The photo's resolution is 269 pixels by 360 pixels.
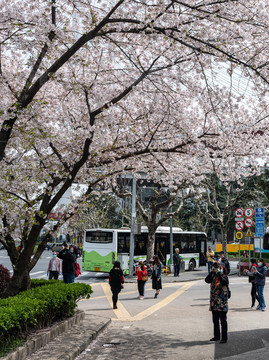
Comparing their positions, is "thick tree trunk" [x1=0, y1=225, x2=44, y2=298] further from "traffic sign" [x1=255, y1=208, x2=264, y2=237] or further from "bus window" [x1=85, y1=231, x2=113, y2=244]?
"bus window" [x1=85, y1=231, x2=113, y2=244]

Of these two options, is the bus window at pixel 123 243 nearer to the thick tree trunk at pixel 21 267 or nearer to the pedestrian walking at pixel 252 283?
the pedestrian walking at pixel 252 283

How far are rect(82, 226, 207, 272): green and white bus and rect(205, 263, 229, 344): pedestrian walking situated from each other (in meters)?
17.3

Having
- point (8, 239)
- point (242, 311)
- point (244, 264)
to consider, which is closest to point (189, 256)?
point (244, 264)

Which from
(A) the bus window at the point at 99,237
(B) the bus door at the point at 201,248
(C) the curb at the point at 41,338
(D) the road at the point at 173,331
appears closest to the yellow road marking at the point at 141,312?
(D) the road at the point at 173,331

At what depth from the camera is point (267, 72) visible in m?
7.77

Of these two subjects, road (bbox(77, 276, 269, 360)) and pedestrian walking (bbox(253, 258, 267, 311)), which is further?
pedestrian walking (bbox(253, 258, 267, 311))

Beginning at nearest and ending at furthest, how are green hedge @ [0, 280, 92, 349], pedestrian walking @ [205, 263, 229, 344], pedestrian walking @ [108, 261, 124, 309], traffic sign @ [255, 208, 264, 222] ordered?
green hedge @ [0, 280, 92, 349] → pedestrian walking @ [205, 263, 229, 344] → pedestrian walking @ [108, 261, 124, 309] → traffic sign @ [255, 208, 264, 222]

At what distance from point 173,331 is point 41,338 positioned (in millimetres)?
3333

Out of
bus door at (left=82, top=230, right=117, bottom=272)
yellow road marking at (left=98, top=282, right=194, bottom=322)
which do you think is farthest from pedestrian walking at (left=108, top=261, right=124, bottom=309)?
bus door at (left=82, top=230, right=117, bottom=272)

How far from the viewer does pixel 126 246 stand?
2744 cm

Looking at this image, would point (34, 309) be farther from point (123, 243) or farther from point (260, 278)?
point (123, 243)

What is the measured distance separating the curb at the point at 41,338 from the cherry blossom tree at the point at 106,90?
1481mm

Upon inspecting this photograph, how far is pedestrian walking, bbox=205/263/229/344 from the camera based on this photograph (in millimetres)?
8555

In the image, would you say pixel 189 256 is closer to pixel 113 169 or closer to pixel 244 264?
pixel 244 264
